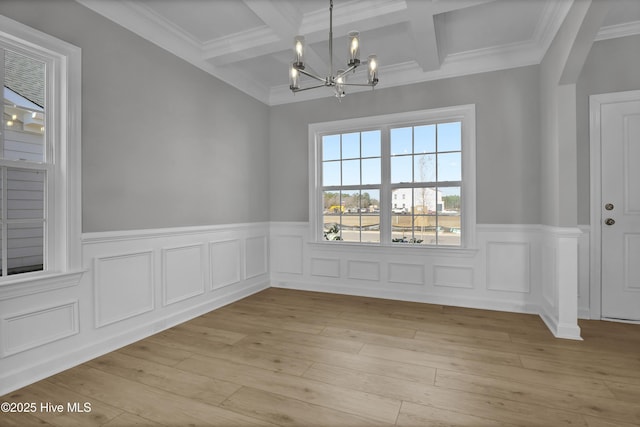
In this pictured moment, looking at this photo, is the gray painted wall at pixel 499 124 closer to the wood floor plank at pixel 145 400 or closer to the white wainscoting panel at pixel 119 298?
the white wainscoting panel at pixel 119 298

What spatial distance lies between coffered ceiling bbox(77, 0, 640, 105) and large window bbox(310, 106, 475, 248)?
2.01 ft

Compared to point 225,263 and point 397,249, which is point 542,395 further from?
point 225,263

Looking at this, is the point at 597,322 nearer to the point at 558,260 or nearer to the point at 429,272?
the point at 558,260

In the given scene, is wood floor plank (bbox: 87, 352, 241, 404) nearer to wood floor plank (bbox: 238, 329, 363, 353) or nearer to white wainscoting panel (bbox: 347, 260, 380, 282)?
wood floor plank (bbox: 238, 329, 363, 353)

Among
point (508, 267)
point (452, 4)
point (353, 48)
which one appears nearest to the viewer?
point (353, 48)

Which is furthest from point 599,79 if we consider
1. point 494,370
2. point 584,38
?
point 494,370

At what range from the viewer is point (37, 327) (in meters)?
2.21

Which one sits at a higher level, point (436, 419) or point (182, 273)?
point (182, 273)

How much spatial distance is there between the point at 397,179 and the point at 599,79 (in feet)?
7.21

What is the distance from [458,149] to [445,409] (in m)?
2.90

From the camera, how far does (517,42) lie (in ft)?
11.2

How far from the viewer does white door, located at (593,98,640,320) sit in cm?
316

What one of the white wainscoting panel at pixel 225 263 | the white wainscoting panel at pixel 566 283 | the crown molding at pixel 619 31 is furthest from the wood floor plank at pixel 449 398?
the crown molding at pixel 619 31

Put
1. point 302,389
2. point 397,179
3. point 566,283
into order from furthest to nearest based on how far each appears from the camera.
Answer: point 397,179, point 566,283, point 302,389
